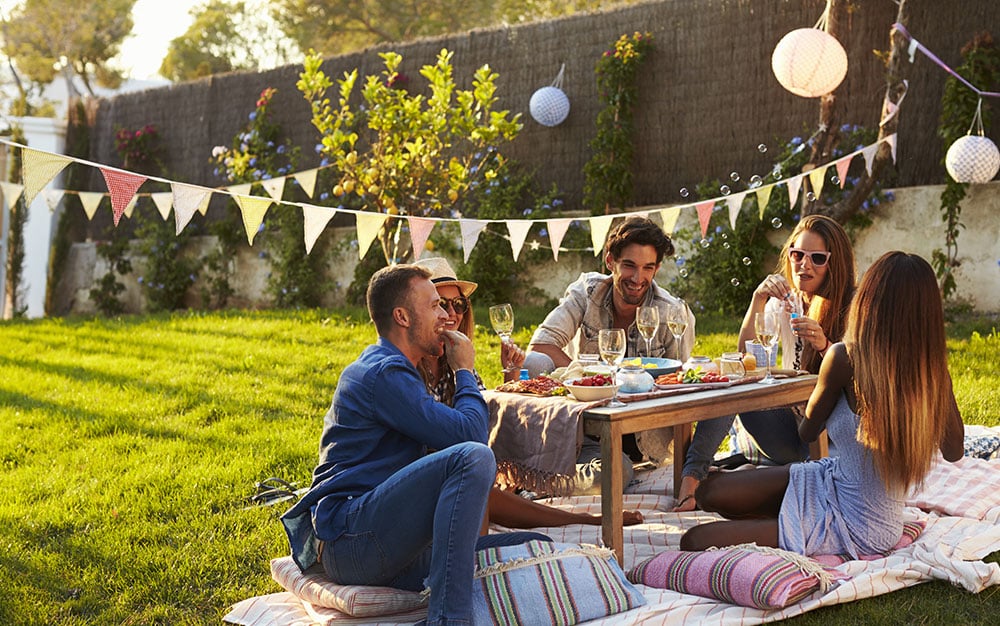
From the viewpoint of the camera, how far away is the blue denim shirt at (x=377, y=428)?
115 inches

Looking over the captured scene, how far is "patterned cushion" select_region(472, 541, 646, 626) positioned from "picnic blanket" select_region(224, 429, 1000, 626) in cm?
7

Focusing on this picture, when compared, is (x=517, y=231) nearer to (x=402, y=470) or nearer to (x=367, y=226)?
(x=367, y=226)

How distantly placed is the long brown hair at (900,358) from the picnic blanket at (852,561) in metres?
0.37

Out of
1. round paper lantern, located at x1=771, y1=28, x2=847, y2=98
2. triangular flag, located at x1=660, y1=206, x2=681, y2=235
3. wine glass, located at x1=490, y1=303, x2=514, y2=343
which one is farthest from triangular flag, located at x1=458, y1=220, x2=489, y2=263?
round paper lantern, located at x1=771, y1=28, x2=847, y2=98

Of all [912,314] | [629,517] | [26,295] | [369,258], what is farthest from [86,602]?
[26,295]

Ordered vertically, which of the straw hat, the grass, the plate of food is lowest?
the grass

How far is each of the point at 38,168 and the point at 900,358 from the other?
10.7 feet

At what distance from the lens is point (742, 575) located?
3125mm

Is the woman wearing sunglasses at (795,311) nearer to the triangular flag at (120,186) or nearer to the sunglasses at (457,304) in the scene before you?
the sunglasses at (457,304)

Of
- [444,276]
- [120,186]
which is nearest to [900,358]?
[444,276]

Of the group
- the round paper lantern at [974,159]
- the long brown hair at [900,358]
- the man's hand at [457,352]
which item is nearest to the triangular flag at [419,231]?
the man's hand at [457,352]

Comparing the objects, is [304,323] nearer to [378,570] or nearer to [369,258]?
[369,258]

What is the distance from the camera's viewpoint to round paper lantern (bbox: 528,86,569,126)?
9.11 meters

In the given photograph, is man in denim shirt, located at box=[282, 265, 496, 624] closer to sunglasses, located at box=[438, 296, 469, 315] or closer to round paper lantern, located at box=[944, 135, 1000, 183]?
sunglasses, located at box=[438, 296, 469, 315]
